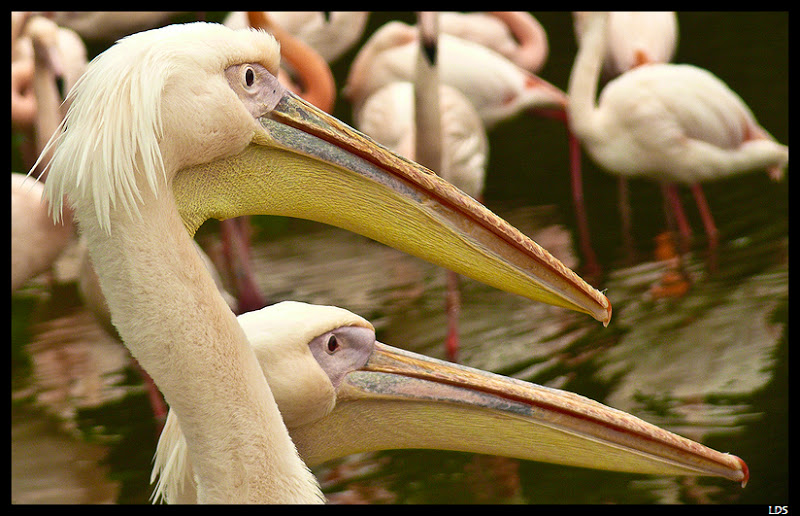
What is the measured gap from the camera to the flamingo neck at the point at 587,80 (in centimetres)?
482

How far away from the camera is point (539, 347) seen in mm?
3986

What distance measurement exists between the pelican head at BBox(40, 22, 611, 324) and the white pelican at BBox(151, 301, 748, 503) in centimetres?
24

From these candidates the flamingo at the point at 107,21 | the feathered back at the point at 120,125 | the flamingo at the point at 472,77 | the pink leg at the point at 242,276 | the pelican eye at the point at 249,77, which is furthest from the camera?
the flamingo at the point at 107,21

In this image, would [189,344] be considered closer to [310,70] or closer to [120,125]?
[120,125]

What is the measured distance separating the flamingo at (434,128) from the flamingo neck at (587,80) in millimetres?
487

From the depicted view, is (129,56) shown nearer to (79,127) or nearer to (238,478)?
(79,127)

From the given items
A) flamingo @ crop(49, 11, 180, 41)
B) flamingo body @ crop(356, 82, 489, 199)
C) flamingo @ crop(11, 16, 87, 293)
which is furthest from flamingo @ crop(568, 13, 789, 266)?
flamingo @ crop(49, 11, 180, 41)

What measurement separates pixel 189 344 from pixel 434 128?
3.08 metres

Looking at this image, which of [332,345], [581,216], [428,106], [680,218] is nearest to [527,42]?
[581,216]

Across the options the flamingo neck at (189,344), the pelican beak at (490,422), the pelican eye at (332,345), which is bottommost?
the pelican beak at (490,422)

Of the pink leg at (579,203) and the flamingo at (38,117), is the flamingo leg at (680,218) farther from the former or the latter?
the flamingo at (38,117)

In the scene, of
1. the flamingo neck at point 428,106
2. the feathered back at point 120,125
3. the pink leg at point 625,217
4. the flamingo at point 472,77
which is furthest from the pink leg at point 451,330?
the feathered back at point 120,125

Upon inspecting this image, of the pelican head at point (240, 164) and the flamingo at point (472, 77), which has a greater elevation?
the pelican head at point (240, 164)
